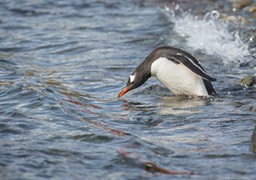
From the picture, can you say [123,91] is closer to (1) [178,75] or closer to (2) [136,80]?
(2) [136,80]

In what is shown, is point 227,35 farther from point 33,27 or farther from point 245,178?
point 245,178

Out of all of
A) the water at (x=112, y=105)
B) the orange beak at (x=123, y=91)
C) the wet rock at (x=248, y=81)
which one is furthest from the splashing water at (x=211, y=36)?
the orange beak at (x=123, y=91)

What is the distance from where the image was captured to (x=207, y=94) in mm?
9766

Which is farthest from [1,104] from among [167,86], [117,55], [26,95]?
[117,55]

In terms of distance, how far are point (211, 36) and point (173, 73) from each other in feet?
14.5

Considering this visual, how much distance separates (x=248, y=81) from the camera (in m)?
10.1

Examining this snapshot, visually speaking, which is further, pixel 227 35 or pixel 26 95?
pixel 227 35

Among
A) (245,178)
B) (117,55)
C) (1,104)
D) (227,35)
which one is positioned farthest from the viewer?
(227,35)

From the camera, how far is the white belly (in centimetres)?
982

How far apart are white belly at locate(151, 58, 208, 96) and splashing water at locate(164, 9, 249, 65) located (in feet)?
6.71

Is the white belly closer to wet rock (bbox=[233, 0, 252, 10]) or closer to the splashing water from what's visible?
the splashing water

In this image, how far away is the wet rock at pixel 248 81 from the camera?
10.1 m

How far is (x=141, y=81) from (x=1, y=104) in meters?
Answer: 1.95

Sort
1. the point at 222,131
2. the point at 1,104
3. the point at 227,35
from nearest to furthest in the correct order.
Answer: the point at 222,131 → the point at 1,104 → the point at 227,35
